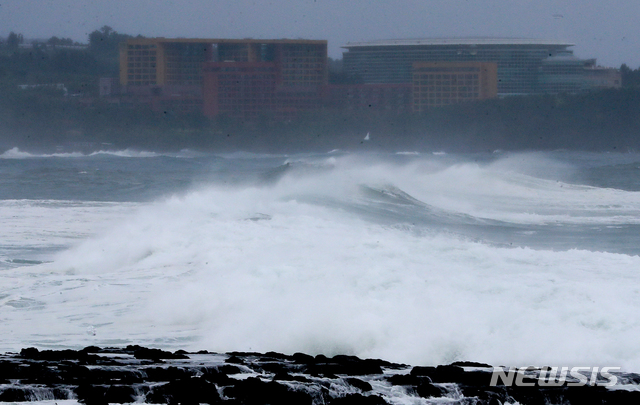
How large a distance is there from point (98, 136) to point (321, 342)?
297 ft

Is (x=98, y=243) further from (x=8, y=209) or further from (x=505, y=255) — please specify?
(x=8, y=209)

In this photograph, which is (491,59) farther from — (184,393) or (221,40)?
(184,393)

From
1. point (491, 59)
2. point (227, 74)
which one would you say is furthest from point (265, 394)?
point (491, 59)

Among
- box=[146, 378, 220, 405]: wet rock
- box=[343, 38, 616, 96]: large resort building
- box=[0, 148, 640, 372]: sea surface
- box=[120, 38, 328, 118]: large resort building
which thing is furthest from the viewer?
box=[343, 38, 616, 96]: large resort building

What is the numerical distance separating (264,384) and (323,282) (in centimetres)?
540

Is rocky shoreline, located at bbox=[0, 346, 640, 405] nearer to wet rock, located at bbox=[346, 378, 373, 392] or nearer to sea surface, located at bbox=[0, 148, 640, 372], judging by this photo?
wet rock, located at bbox=[346, 378, 373, 392]

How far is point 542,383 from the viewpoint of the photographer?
6.95m

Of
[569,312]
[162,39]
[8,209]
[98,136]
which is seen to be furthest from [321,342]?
[162,39]

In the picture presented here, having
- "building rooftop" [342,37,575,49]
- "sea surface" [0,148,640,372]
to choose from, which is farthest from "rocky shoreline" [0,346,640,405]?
"building rooftop" [342,37,575,49]

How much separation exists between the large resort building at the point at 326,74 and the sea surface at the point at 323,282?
76190 mm

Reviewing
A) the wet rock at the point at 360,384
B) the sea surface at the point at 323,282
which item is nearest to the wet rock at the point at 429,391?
the wet rock at the point at 360,384

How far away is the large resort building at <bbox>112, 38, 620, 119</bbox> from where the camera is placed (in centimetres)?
10131

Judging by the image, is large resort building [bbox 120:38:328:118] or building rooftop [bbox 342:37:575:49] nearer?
large resort building [bbox 120:38:328:118]

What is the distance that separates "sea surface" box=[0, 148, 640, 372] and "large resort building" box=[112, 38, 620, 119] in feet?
250
